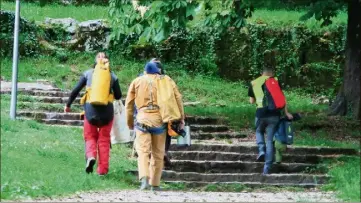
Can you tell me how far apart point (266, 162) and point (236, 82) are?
13.2 metres

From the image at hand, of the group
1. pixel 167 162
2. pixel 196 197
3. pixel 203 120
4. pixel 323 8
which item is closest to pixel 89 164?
pixel 196 197

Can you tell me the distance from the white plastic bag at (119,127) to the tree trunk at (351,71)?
8.01 metres

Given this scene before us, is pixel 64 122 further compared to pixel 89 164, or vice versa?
pixel 64 122

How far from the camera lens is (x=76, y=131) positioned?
48.8 ft

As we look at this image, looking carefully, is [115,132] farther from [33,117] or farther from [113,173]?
[33,117]

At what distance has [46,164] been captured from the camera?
1066 cm

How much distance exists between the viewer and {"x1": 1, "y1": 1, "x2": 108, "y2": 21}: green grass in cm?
2830

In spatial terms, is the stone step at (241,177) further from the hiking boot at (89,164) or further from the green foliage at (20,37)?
the green foliage at (20,37)

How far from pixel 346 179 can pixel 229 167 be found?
2.51m

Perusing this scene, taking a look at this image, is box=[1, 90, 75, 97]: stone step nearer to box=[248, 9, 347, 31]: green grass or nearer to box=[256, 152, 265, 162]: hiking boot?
box=[256, 152, 265, 162]: hiking boot

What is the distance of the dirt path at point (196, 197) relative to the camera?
374 inches

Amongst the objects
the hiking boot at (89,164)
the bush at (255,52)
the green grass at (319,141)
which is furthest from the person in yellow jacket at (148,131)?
the bush at (255,52)

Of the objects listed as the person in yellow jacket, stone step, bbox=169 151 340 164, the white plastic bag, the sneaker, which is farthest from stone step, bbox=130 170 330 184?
the person in yellow jacket

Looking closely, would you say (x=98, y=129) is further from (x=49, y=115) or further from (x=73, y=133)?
(x=49, y=115)
